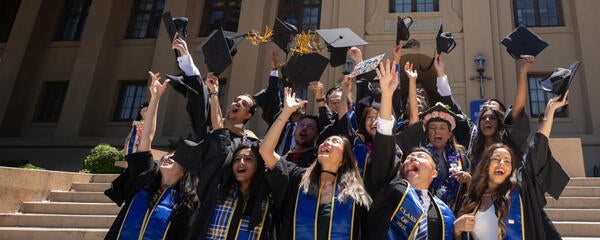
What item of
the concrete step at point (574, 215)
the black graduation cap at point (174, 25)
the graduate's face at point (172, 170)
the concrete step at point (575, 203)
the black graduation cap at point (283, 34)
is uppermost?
the black graduation cap at point (283, 34)

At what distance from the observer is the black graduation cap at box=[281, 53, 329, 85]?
4586 mm

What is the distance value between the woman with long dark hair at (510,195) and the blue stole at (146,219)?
221cm

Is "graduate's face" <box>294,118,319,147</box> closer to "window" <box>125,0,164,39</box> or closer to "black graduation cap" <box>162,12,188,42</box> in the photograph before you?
"black graduation cap" <box>162,12,188,42</box>

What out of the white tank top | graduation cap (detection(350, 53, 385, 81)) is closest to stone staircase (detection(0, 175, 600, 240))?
the white tank top

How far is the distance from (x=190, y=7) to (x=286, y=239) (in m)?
14.4

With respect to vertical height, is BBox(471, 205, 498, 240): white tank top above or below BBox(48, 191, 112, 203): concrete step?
below

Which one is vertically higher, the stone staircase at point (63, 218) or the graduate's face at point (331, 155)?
the graduate's face at point (331, 155)

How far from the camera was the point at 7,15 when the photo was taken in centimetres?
1769

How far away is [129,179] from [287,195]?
4.60 feet

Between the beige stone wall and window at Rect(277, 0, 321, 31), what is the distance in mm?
427

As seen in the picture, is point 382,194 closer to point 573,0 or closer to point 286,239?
point 286,239

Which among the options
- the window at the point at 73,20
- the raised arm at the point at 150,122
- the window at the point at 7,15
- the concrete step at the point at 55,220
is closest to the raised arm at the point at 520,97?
the raised arm at the point at 150,122

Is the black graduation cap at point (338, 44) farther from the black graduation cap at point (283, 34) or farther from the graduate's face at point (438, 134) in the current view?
the graduate's face at point (438, 134)

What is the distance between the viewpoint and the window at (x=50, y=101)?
16.1 metres
